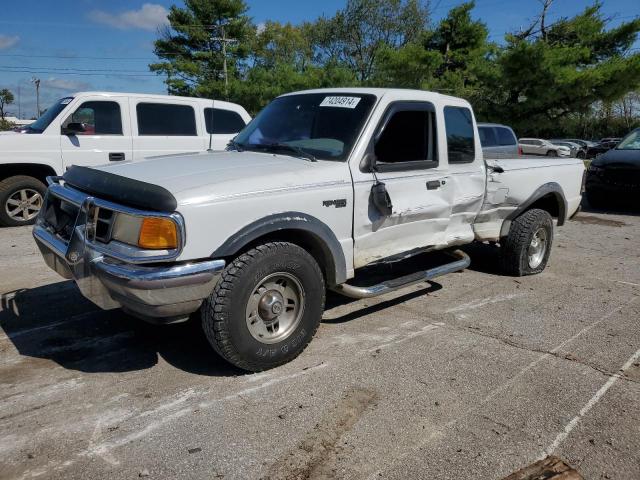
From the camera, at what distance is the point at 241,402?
3080 millimetres

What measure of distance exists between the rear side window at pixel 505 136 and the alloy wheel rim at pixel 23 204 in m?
11.1

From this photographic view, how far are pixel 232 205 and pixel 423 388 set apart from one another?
1656 millimetres

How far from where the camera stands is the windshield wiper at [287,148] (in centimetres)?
383

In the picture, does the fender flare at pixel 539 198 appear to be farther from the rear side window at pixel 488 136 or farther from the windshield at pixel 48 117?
the rear side window at pixel 488 136

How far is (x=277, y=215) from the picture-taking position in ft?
10.7

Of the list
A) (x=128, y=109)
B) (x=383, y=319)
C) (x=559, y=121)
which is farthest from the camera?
(x=559, y=121)

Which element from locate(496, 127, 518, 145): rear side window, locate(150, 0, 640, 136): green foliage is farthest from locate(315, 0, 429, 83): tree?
locate(496, 127, 518, 145): rear side window

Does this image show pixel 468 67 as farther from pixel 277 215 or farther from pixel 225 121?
pixel 277 215

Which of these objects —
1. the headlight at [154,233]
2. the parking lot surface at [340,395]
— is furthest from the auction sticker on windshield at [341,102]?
the headlight at [154,233]

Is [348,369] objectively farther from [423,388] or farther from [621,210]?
[621,210]

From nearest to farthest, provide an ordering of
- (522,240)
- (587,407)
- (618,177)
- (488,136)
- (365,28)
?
(587,407) < (522,240) < (618,177) < (488,136) < (365,28)

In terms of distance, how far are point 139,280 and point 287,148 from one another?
5.49ft

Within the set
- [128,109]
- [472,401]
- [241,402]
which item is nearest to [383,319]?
[472,401]

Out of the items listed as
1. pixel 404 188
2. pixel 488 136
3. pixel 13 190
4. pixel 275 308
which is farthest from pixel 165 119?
pixel 488 136
